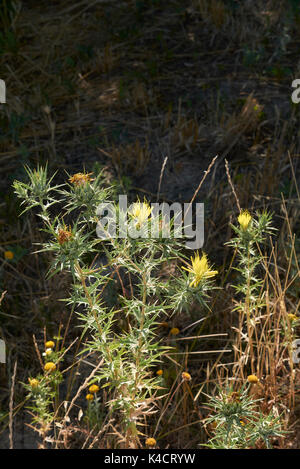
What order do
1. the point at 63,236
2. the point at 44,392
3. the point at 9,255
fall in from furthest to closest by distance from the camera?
1. the point at 9,255
2. the point at 44,392
3. the point at 63,236

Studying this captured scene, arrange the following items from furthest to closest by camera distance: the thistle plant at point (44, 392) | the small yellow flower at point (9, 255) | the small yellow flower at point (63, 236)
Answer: the small yellow flower at point (9, 255) < the thistle plant at point (44, 392) < the small yellow flower at point (63, 236)

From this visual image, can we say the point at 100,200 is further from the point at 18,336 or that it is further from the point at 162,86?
the point at 162,86

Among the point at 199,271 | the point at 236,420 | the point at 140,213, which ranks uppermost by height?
the point at 140,213

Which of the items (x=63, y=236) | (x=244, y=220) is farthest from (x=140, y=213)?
(x=244, y=220)

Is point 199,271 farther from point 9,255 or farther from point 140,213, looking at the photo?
point 9,255

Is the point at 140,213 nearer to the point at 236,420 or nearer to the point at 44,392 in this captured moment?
the point at 236,420

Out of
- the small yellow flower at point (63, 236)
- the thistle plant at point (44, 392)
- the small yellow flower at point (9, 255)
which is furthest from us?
the small yellow flower at point (9, 255)

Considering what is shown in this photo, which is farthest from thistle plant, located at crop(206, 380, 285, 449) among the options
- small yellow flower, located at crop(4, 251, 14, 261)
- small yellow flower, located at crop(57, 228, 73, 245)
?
small yellow flower, located at crop(4, 251, 14, 261)

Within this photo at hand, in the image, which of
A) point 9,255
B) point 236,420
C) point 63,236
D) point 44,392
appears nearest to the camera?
point 63,236

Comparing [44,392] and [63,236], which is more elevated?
[63,236]

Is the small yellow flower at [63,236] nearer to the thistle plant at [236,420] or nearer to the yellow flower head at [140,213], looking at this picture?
the yellow flower head at [140,213]

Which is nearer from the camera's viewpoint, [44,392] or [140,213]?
[140,213]

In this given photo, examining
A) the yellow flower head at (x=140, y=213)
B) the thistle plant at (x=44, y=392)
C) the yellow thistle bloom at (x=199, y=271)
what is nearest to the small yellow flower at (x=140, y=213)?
the yellow flower head at (x=140, y=213)

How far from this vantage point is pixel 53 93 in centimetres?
411
